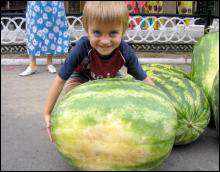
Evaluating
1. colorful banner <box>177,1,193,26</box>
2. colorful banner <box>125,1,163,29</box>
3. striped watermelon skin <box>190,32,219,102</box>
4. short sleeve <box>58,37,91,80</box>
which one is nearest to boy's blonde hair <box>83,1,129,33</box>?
short sleeve <box>58,37,91,80</box>

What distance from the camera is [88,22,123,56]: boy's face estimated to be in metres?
2.54

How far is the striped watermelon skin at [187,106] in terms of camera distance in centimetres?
271

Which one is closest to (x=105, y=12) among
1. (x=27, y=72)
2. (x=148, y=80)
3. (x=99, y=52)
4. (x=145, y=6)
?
(x=99, y=52)

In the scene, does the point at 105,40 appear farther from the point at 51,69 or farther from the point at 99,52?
the point at 51,69

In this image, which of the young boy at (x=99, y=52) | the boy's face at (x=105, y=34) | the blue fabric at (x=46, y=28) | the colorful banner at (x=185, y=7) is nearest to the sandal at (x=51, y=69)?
the blue fabric at (x=46, y=28)

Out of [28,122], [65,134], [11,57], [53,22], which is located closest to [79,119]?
[65,134]

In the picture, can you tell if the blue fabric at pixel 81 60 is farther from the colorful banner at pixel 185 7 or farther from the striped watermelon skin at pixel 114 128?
the colorful banner at pixel 185 7

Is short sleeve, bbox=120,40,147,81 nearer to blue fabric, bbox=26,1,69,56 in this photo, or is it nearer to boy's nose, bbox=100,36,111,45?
boy's nose, bbox=100,36,111,45

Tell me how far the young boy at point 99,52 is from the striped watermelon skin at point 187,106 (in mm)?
172

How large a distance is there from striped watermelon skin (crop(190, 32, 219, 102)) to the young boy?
1.58ft

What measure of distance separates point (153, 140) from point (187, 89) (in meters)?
0.78

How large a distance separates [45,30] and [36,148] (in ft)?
9.98

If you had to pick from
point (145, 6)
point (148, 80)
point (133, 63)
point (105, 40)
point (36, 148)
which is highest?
point (145, 6)

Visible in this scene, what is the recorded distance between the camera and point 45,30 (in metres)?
5.73
